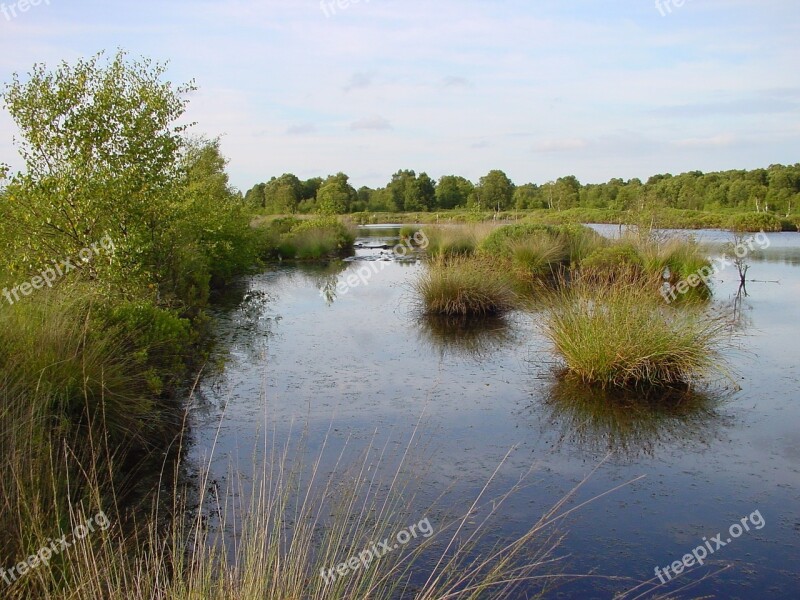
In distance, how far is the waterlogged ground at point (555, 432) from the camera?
508cm

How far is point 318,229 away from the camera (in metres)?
35.4

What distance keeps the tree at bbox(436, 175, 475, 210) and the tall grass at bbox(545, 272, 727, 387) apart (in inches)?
3557

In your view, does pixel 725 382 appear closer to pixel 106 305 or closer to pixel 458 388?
pixel 458 388

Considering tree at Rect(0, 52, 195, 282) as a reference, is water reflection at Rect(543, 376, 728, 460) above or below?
below

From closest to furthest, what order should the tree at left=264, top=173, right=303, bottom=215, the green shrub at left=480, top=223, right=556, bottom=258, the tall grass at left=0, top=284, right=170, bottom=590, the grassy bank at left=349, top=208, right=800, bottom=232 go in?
the tall grass at left=0, top=284, right=170, bottom=590 → the grassy bank at left=349, top=208, right=800, bottom=232 → the green shrub at left=480, top=223, right=556, bottom=258 → the tree at left=264, top=173, right=303, bottom=215

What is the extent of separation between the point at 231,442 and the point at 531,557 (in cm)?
346

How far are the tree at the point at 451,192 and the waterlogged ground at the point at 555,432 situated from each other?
8690cm

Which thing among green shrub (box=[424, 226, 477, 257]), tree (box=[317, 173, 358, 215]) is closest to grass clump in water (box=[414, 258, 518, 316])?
green shrub (box=[424, 226, 477, 257])

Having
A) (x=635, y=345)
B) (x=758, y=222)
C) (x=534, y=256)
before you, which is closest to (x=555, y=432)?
(x=635, y=345)

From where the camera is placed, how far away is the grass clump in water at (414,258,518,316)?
1491 centimetres

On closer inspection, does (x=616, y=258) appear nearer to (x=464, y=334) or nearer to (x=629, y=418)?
(x=464, y=334)

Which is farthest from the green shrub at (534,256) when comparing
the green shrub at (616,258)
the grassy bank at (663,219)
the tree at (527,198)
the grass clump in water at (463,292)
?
the tree at (527,198)

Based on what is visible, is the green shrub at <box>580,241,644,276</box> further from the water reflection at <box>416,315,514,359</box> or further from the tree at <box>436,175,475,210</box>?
the tree at <box>436,175,475,210</box>

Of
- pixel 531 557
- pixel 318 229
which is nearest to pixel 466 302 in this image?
pixel 531 557
